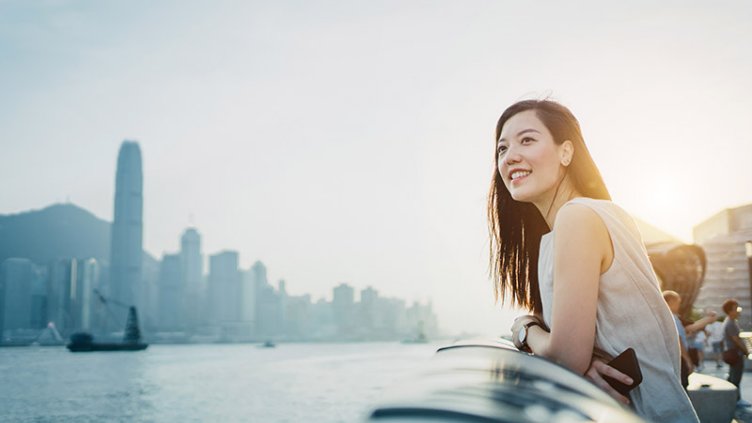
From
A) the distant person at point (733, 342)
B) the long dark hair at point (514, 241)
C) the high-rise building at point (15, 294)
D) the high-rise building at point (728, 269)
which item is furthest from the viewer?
the high-rise building at point (15, 294)

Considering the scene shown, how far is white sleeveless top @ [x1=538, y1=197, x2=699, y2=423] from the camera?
1589 mm

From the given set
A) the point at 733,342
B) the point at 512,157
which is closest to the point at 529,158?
the point at 512,157

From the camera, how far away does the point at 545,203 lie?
6.51 feet

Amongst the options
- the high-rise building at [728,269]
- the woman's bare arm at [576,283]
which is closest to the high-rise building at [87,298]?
the high-rise building at [728,269]

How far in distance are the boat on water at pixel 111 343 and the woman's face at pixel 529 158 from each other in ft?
396

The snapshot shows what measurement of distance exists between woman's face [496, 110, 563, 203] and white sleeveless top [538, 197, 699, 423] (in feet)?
0.81

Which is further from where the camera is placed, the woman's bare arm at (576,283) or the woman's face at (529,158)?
the woman's face at (529,158)

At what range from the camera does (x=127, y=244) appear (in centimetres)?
18625

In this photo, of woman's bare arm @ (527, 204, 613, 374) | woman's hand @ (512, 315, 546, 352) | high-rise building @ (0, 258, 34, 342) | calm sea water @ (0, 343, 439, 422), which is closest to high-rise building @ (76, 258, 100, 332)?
high-rise building @ (0, 258, 34, 342)

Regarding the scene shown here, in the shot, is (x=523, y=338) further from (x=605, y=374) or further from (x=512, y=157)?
(x=512, y=157)

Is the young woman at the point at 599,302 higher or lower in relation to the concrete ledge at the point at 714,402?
higher

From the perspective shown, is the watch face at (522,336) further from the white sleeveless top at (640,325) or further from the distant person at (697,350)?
the distant person at (697,350)

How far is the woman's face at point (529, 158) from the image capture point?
1.85m

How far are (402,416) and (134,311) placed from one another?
12358cm
